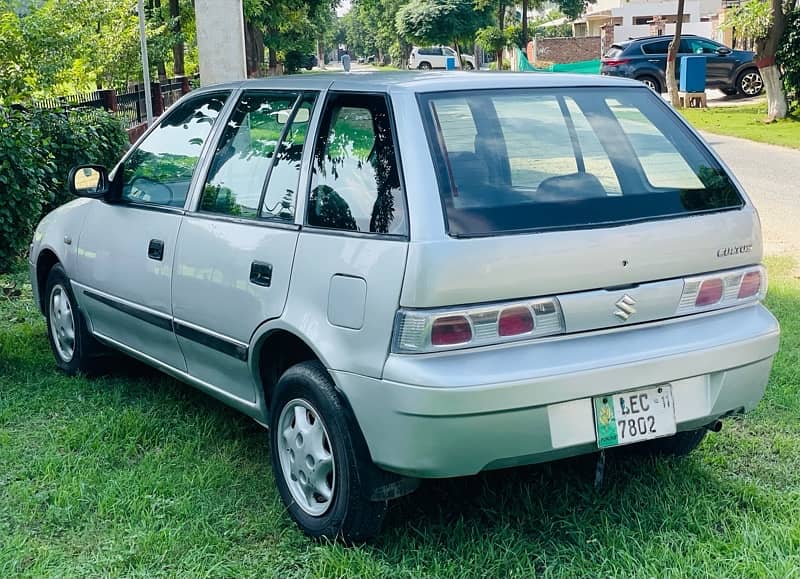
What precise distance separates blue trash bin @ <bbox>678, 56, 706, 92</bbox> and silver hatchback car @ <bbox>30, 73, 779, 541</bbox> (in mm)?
22714

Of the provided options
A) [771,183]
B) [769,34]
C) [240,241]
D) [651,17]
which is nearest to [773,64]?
[769,34]

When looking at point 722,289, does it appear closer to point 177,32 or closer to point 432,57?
point 177,32

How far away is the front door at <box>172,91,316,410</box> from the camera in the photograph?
146 inches

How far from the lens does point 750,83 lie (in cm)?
2905

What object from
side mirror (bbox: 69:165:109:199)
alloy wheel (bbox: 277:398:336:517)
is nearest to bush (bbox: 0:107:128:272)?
side mirror (bbox: 69:165:109:199)

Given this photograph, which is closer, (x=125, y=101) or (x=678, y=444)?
(x=678, y=444)

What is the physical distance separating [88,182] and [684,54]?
84.2 feet

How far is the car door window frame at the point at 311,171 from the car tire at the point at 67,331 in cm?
217

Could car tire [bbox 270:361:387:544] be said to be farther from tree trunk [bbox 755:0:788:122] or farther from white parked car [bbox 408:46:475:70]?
white parked car [bbox 408:46:475:70]

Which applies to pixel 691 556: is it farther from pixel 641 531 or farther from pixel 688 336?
pixel 688 336

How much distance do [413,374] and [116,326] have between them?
237 centimetres

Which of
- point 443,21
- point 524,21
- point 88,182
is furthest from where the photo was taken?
point 443,21

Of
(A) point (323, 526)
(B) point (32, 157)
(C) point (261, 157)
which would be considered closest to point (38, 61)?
(B) point (32, 157)

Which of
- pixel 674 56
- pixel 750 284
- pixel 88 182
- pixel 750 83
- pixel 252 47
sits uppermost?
pixel 252 47
